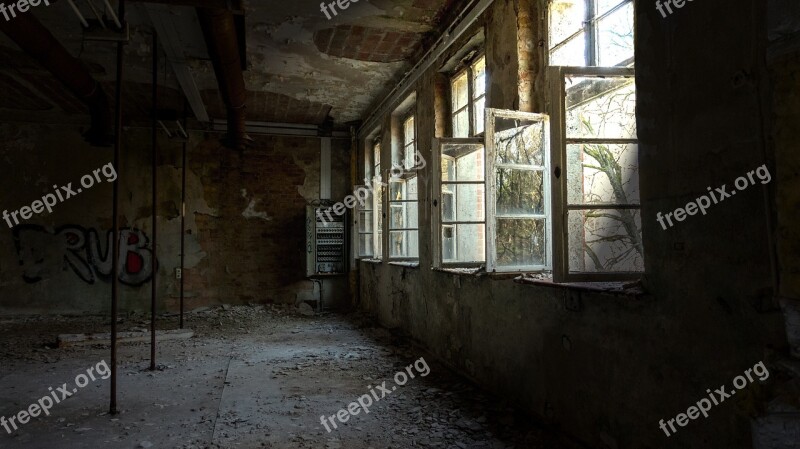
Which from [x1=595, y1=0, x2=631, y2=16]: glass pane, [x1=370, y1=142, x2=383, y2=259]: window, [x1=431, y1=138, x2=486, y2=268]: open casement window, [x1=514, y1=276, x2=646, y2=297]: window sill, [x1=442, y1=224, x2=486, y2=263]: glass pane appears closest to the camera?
[x1=514, y1=276, x2=646, y2=297]: window sill

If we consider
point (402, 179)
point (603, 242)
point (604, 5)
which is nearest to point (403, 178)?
point (402, 179)

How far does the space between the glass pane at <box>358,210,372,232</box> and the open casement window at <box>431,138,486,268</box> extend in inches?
115

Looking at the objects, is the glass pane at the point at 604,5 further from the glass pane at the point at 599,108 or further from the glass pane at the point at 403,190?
the glass pane at the point at 403,190

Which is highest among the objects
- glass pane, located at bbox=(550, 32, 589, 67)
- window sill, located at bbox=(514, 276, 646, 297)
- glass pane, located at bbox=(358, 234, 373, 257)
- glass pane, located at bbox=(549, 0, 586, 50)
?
glass pane, located at bbox=(549, 0, 586, 50)

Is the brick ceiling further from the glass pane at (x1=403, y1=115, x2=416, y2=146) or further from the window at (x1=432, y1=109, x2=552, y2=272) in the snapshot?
the window at (x1=432, y1=109, x2=552, y2=272)

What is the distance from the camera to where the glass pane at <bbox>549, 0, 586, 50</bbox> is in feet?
9.91

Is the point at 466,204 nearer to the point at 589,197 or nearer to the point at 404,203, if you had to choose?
the point at 404,203

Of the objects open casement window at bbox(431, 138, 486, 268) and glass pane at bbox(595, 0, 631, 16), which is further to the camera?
open casement window at bbox(431, 138, 486, 268)

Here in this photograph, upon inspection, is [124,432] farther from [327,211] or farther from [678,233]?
[327,211]

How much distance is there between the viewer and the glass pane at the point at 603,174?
2480 mm

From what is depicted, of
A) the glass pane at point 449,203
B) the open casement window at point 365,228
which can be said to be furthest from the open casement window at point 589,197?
the open casement window at point 365,228

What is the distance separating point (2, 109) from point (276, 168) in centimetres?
386

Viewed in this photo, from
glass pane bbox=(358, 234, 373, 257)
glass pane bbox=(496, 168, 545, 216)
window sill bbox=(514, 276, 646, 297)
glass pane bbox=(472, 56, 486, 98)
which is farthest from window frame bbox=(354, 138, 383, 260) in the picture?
window sill bbox=(514, 276, 646, 297)

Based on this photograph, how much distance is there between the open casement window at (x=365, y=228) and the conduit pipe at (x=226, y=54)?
223 cm
